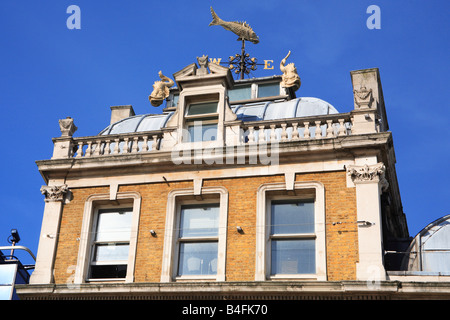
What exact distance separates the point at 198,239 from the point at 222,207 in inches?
39.8

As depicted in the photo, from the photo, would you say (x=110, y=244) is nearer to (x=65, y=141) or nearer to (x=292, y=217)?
(x=65, y=141)

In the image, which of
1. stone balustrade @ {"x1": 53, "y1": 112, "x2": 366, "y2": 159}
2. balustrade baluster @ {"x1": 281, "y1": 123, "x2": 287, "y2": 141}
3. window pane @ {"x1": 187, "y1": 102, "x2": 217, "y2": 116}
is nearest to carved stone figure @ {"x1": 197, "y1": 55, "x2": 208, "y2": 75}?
window pane @ {"x1": 187, "y1": 102, "x2": 217, "y2": 116}

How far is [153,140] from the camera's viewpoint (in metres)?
18.2

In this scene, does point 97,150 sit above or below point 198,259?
above

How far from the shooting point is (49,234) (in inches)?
689

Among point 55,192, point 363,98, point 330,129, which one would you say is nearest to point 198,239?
point 55,192

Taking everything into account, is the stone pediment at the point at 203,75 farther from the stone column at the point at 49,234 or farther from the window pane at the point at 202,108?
the stone column at the point at 49,234

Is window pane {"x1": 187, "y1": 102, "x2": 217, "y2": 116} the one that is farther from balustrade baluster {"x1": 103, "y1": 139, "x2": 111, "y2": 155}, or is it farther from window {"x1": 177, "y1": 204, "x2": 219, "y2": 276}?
window {"x1": 177, "y1": 204, "x2": 219, "y2": 276}

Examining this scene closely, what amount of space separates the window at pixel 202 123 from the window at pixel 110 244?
8.84 ft

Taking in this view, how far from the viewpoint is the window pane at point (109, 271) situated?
16.9 m

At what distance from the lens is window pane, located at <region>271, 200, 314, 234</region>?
53.2ft

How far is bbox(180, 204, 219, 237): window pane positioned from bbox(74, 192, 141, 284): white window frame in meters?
1.21
